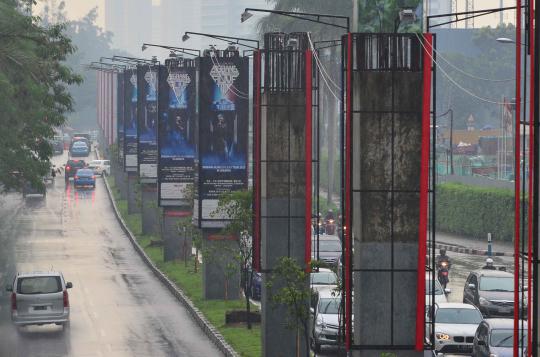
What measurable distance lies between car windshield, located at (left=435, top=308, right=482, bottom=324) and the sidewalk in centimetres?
2928

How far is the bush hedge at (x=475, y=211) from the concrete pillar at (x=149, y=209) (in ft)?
53.4

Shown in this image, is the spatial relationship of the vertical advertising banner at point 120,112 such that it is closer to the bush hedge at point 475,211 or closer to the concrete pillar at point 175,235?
the bush hedge at point 475,211

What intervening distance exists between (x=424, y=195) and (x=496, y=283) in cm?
1922

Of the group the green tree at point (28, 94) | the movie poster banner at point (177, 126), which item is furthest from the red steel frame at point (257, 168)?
the movie poster banner at point (177, 126)

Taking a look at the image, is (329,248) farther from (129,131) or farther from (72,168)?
(72,168)

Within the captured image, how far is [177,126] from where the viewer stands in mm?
55719

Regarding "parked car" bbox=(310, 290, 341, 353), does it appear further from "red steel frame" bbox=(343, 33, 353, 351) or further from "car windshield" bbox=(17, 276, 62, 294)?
"red steel frame" bbox=(343, 33, 353, 351)

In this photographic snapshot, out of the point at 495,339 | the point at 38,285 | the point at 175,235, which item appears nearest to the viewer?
the point at 495,339

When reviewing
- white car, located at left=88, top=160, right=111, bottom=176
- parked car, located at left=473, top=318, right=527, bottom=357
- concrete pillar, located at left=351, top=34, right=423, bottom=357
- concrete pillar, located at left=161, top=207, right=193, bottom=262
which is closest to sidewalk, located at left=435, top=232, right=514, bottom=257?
concrete pillar, located at left=161, top=207, right=193, bottom=262

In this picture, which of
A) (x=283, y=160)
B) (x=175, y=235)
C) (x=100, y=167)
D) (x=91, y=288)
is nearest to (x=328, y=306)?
(x=283, y=160)

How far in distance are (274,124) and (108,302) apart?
1742cm

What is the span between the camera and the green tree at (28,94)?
45.9m

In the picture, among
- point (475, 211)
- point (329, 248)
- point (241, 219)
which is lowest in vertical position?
point (329, 248)

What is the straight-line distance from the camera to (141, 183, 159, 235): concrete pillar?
7094cm
